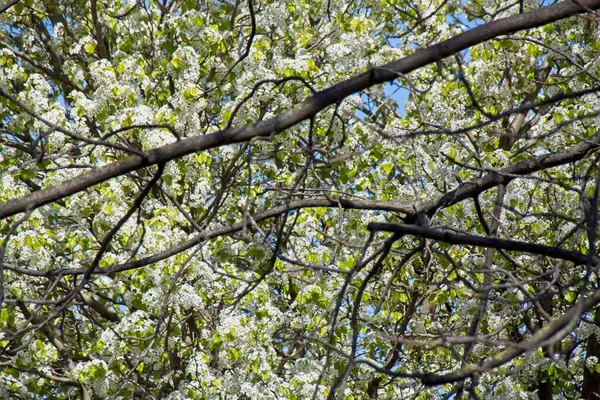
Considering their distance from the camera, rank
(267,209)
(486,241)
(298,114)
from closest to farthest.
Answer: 1. (486,241)
2. (298,114)
3. (267,209)

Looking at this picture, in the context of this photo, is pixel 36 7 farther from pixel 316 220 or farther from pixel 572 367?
pixel 572 367

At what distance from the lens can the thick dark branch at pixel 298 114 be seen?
8.71 ft

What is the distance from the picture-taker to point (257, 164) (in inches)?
376

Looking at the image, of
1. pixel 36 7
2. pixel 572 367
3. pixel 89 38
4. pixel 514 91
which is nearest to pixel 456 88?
pixel 514 91

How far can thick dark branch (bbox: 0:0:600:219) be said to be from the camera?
8.71 feet

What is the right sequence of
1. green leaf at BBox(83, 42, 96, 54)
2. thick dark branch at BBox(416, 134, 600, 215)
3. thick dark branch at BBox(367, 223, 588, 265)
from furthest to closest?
green leaf at BBox(83, 42, 96, 54)
thick dark branch at BBox(416, 134, 600, 215)
thick dark branch at BBox(367, 223, 588, 265)

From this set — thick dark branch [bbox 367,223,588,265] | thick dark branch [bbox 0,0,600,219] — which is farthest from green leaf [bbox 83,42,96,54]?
thick dark branch [bbox 367,223,588,265]

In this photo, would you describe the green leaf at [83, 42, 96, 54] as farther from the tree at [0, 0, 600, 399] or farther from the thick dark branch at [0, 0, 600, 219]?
the thick dark branch at [0, 0, 600, 219]

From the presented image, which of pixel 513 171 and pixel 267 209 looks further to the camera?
pixel 267 209

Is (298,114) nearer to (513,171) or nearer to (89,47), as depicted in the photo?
(513,171)

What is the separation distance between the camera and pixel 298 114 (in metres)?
2.81

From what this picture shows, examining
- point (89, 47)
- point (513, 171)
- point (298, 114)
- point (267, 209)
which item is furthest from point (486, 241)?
point (89, 47)

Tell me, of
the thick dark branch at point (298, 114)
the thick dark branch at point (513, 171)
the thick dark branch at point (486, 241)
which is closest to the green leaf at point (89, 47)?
the thick dark branch at point (513, 171)

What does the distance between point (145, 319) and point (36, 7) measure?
4.35 m
